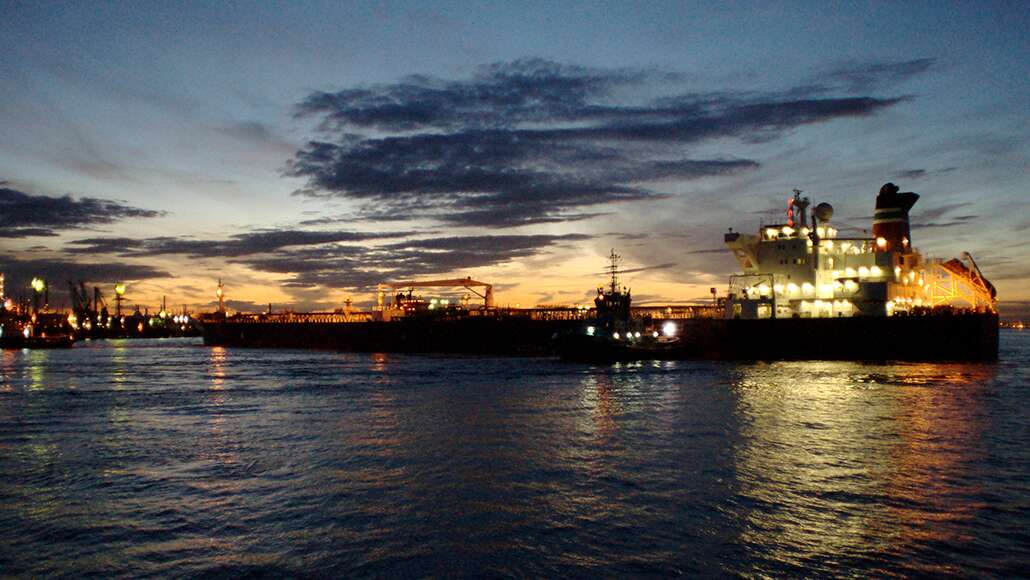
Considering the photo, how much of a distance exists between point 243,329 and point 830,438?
104073 mm

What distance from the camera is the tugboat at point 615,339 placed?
60.8 meters

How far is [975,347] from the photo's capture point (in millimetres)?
53406

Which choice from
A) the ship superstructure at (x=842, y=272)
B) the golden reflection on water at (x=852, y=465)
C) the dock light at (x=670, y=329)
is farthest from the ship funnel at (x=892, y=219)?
the golden reflection on water at (x=852, y=465)

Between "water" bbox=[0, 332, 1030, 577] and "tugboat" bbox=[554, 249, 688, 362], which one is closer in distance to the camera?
"water" bbox=[0, 332, 1030, 577]

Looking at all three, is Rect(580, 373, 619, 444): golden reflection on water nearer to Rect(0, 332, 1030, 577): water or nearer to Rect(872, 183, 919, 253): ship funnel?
Rect(0, 332, 1030, 577): water

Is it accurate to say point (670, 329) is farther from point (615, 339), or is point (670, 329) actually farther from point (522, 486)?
point (522, 486)

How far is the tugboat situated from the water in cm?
2832

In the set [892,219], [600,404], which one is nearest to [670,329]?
[892,219]

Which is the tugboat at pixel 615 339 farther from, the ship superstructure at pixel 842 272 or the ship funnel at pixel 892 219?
the ship funnel at pixel 892 219

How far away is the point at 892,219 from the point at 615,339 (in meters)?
24.2

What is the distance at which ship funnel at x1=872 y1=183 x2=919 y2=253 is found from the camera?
192ft

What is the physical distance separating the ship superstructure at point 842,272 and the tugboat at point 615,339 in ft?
19.8

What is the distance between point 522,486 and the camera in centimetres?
1576

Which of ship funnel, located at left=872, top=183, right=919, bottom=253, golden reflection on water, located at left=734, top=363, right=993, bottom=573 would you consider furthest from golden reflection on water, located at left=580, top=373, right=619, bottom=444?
ship funnel, located at left=872, top=183, right=919, bottom=253
